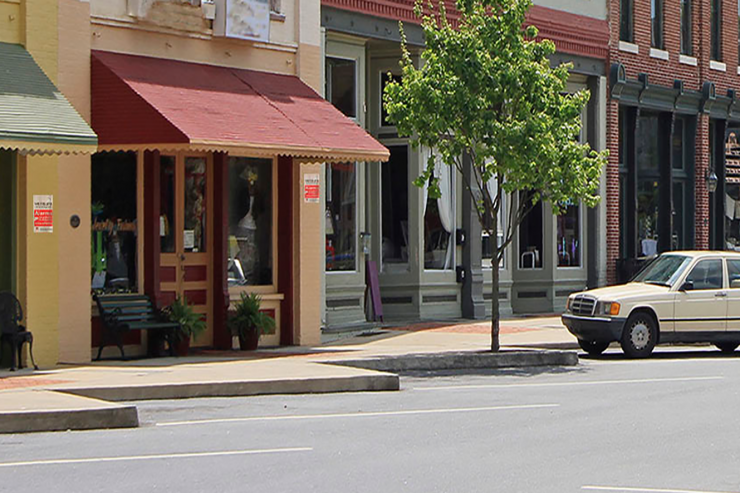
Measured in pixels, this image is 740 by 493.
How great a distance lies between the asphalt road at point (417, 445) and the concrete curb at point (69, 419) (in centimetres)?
21

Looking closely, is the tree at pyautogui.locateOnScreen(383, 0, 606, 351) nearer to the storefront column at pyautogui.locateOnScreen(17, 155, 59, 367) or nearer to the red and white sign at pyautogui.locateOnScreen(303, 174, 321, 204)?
the red and white sign at pyautogui.locateOnScreen(303, 174, 321, 204)

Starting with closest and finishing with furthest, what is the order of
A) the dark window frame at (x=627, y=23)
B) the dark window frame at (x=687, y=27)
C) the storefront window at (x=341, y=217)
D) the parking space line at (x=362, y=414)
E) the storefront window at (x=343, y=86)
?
1. the parking space line at (x=362, y=414)
2. the storefront window at (x=341, y=217)
3. the storefront window at (x=343, y=86)
4. the dark window frame at (x=627, y=23)
5. the dark window frame at (x=687, y=27)

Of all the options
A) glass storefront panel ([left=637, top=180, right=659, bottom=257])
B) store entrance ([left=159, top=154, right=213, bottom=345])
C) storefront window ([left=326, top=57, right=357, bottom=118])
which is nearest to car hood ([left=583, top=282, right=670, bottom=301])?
storefront window ([left=326, top=57, right=357, bottom=118])

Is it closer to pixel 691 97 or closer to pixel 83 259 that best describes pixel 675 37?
pixel 691 97

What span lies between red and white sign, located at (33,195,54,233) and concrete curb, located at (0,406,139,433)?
5109 millimetres

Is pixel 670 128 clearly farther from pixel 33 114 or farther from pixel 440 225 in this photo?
pixel 33 114

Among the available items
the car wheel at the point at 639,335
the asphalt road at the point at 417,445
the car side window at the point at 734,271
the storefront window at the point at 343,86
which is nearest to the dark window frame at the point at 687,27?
the storefront window at the point at 343,86

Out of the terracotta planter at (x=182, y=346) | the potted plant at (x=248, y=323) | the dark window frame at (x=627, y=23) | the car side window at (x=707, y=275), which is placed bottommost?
the terracotta planter at (x=182, y=346)

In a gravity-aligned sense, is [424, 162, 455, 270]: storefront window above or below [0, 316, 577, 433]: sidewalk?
above

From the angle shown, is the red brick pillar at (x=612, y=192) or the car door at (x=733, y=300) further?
the red brick pillar at (x=612, y=192)

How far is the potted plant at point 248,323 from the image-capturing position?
1927cm

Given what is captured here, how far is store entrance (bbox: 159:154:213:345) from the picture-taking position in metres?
19.1

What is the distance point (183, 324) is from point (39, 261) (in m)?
2.31

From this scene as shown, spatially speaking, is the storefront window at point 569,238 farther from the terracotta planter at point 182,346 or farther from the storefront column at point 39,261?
the storefront column at point 39,261
